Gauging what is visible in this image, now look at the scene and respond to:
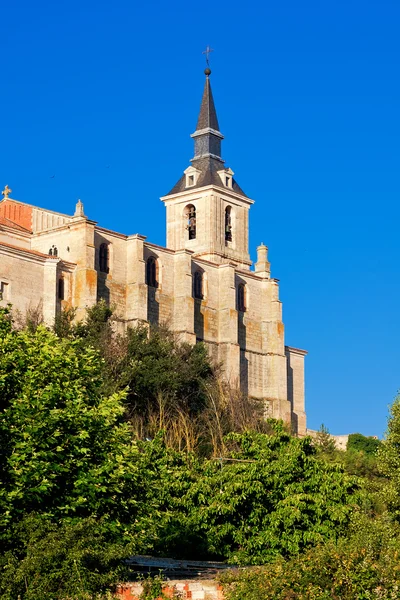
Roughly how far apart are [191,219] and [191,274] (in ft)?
37.0

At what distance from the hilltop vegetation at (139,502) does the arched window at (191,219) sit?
43.5 metres

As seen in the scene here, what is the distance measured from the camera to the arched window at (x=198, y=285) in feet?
238

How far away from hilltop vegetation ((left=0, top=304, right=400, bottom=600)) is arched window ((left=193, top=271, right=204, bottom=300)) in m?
33.9

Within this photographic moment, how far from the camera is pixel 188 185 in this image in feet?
270

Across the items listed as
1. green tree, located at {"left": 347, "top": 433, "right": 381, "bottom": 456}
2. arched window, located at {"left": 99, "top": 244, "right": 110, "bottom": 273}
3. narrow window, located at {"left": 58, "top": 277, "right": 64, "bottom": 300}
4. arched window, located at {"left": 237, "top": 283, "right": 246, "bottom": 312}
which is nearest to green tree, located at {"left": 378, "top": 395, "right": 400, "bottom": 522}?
narrow window, located at {"left": 58, "top": 277, "right": 64, "bottom": 300}

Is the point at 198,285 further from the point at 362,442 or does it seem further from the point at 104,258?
the point at 362,442

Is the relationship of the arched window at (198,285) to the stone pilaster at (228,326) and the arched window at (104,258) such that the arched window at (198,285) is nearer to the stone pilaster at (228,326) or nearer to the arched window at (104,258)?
the stone pilaster at (228,326)

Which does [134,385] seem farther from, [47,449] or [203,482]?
[47,449]

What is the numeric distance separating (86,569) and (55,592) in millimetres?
674

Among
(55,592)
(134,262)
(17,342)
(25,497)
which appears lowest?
(55,592)

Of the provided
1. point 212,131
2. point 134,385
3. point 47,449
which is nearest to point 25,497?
point 47,449

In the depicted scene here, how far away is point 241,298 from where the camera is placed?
249ft

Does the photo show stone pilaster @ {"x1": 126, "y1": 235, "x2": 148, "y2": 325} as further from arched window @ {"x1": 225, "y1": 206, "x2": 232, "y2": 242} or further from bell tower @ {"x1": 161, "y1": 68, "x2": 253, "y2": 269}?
arched window @ {"x1": 225, "y1": 206, "x2": 232, "y2": 242}

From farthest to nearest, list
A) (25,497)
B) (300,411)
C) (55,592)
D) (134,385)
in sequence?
(300,411) → (134,385) → (25,497) → (55,592)
